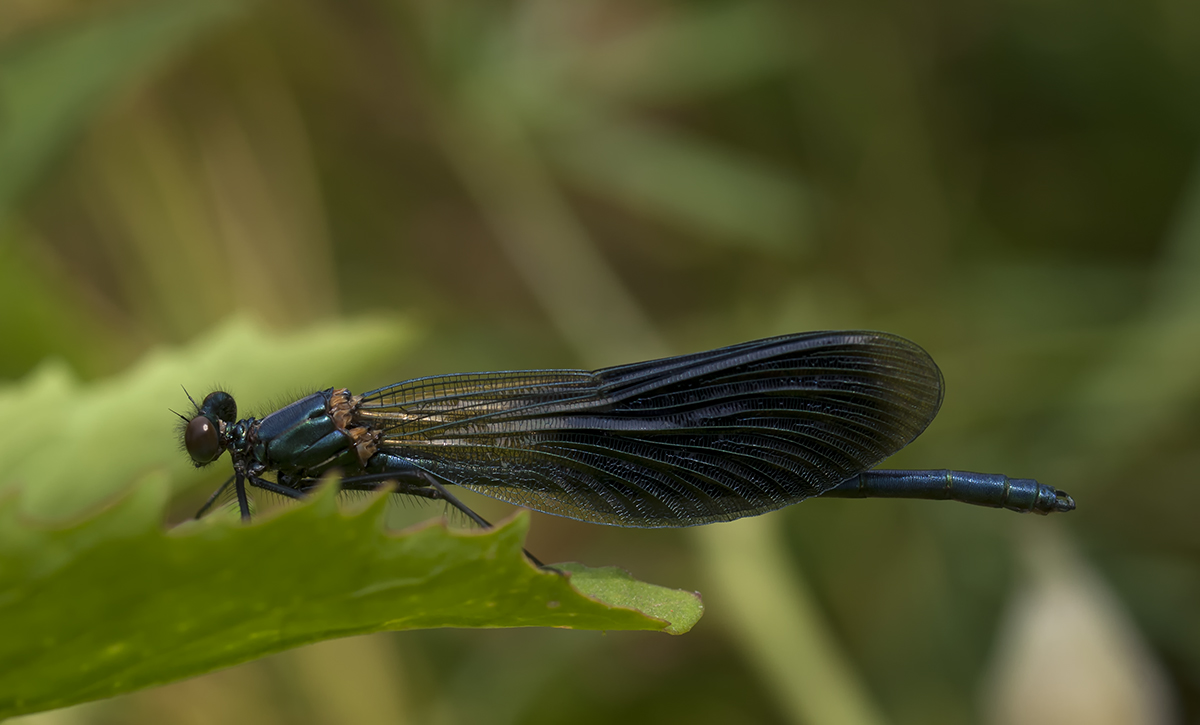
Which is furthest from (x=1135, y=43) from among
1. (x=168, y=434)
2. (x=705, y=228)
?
(x=168, y=434)

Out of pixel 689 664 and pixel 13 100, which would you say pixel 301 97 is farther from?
pixel 689 664

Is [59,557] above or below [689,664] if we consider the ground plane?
below

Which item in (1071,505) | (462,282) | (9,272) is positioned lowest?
(1071,505)

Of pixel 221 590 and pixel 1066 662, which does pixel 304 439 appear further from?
pixel 1066 662

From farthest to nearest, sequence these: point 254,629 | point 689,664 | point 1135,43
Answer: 1. point 1135,43
2. point 689,664
3. point 254,629

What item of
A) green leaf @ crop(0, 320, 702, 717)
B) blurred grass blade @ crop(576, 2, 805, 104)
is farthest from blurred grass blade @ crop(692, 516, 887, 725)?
blurred grass blade @ crop(576, 2, 805, 104)

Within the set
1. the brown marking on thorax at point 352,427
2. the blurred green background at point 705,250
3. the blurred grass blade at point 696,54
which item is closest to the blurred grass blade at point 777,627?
the blurred green background at point 705,250
